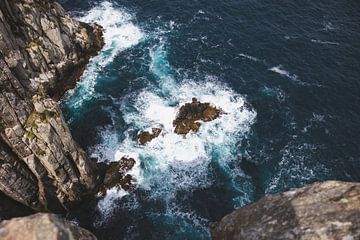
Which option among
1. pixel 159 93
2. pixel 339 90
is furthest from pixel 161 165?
pixel 339 90

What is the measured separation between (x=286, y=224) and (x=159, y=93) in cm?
5870

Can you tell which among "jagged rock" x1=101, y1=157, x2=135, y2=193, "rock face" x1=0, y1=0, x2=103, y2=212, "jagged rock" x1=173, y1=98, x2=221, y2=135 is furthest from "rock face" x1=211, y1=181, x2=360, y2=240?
"jagged rock" x1=173, y1=98, x2=221, y2=135

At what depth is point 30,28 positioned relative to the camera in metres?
69.8

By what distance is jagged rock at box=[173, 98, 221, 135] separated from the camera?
2764 inches

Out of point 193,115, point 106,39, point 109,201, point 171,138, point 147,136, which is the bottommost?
point 109,201

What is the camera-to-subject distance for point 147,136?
6900 centimetres

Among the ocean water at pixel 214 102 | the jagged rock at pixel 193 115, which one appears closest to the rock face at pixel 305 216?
the ocean water at pixel 214 102

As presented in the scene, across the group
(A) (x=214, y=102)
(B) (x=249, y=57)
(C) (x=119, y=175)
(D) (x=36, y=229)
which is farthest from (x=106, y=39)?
(D) (x=36, y=229)

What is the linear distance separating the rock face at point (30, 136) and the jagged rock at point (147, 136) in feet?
35.5

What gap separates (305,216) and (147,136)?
5091 centimetres

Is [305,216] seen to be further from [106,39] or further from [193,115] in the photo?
[106,39]

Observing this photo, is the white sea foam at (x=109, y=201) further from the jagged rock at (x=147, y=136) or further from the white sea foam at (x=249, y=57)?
the white sea foam at (x=249, y=57)

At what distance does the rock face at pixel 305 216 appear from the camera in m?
17.8

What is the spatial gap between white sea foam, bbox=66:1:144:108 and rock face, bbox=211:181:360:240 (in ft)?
186
